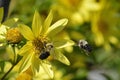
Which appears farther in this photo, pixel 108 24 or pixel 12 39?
pixel 108 24

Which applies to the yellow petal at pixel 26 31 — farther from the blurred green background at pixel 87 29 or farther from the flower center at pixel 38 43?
the blurred green background at pixel 87 29

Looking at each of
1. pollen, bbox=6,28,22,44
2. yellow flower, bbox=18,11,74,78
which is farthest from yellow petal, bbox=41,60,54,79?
pollen, bbox=6,28,22,44

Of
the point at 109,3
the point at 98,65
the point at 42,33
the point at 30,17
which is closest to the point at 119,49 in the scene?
the point at 98,65

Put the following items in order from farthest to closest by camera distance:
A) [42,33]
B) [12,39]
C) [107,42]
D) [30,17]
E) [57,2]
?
[107,42] → [57,2] → [30,17] → [42,33] → [12,39]

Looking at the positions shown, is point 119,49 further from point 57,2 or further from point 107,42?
point 57,2

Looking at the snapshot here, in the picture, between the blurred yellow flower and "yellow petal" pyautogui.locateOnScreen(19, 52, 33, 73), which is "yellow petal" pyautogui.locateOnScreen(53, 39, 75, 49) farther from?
the blurred yellow flower
